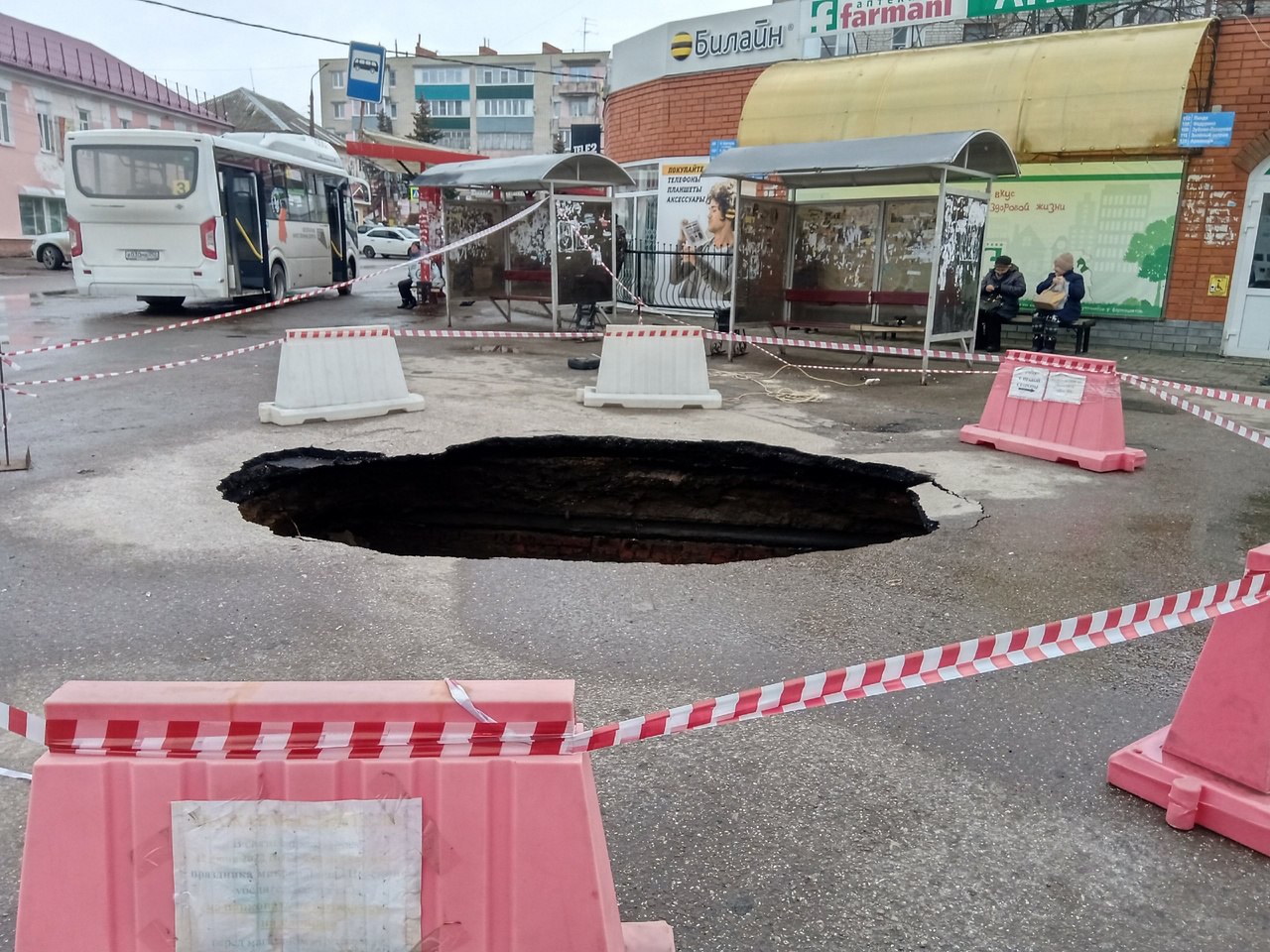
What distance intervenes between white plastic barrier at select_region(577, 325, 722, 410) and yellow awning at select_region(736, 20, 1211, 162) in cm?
761

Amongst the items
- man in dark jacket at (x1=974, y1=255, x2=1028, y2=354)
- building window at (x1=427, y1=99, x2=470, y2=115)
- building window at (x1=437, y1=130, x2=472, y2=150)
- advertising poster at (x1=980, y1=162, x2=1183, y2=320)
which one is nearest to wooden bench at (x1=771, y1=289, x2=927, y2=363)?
man in dark jacket at (x1=974, y1=255, x2=1028, y2=354)

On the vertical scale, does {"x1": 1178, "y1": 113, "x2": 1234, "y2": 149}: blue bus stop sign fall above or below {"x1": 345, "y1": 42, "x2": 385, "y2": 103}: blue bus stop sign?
below

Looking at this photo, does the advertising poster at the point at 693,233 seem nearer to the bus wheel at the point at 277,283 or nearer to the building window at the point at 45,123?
the bus wheel at the point at 277,283

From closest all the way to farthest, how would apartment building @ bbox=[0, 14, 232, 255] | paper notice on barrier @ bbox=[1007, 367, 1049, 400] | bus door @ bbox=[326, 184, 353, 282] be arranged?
paper notice on barrier @ bbox=[1007, 367, 1049, 400], bus door @ bbox=[326, 184, 353, 282], apartment building @ bbox=[0, 14, 232, 255]

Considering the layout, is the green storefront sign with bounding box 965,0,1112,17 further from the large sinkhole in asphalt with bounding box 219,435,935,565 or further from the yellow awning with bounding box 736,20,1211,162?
the large sinkhole in asphalt with bounding box 219,435,935,565

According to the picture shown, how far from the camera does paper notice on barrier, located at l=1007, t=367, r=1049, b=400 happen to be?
7.84 m

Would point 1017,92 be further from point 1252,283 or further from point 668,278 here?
point 668,278

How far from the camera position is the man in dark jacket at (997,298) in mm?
13648

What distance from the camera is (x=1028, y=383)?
7945 millimetres

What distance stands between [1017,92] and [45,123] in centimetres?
3363

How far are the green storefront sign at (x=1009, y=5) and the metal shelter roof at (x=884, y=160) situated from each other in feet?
9.75

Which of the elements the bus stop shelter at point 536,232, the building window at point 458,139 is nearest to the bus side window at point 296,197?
the bus stop shelter at point 536,232

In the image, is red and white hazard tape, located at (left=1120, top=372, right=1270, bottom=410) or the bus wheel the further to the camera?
the bus wheel

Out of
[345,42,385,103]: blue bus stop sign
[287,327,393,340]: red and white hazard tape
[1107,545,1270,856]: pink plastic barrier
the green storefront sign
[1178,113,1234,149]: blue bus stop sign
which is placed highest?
[345,42,385,103]: blue bus stop sign
